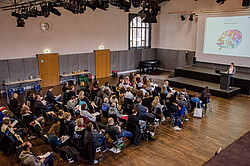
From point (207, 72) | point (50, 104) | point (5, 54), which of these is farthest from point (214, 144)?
point (5, 54)

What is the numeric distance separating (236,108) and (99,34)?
34.7 feet

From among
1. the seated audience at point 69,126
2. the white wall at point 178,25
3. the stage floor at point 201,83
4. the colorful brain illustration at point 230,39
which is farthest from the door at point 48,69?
the colorful brain illustration at point 230,39

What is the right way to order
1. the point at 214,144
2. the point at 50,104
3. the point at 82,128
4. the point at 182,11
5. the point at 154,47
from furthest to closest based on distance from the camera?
the point at 154,47, the point at 182,11, the point at 50,104, the point at 214,144, the point at 82,128

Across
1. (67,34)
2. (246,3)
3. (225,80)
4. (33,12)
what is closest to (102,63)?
(67,34)

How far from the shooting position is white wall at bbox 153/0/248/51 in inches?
620

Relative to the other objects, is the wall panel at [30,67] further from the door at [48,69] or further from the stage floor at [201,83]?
the stage floor at [201,83]

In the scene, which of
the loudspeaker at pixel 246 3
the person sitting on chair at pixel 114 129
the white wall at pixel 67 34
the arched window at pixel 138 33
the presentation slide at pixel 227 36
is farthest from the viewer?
the arched window at pixel 138 33

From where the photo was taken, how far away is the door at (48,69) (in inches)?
537

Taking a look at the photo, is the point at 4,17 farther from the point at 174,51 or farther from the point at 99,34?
the point at 174,51

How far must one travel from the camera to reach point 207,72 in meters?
13.8

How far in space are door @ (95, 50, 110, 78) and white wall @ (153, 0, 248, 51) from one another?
218 inches

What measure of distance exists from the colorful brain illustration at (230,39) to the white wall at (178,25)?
189 centimetres

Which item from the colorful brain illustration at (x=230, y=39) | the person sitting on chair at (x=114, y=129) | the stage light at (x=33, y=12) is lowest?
the person sitting on chair at (x=114, y=129)

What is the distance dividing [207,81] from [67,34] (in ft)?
32.1
